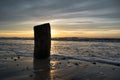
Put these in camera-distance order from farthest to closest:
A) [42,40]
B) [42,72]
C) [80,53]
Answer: [80,53] < [42,40] < [42,72]

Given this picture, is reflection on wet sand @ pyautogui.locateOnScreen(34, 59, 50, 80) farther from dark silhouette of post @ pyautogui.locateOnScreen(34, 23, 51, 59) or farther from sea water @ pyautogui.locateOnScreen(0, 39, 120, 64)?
sea water @ pyautogui.locateOnScreen(0, 39, 120, 64)

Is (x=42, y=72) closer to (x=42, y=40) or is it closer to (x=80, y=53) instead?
(x=42, y=40)

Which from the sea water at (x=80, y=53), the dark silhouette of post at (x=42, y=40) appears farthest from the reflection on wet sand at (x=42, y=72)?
the sea water at (x=80, y=53)

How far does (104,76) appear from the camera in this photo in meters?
6.72

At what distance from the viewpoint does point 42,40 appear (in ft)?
36.8

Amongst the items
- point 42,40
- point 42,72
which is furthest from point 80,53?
point 42,72

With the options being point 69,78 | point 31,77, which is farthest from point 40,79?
point 69,78

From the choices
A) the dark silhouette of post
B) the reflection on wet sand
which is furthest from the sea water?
the reflection on wet sand

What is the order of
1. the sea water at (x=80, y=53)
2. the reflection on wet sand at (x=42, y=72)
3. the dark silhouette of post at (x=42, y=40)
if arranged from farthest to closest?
the sea water at (x=80, y=53), the dark silhouette of post at (x=42, y=40), the reflection on wet sand at (x=42, y=72)

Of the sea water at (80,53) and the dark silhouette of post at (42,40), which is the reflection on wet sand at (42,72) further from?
the sea water at (80,53)

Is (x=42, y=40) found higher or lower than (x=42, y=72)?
higher

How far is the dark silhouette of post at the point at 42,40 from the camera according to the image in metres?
11.1

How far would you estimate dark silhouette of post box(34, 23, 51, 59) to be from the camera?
1109 cm

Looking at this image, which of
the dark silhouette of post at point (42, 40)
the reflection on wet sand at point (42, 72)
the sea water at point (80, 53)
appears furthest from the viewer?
the sea water at point (80, 53)
